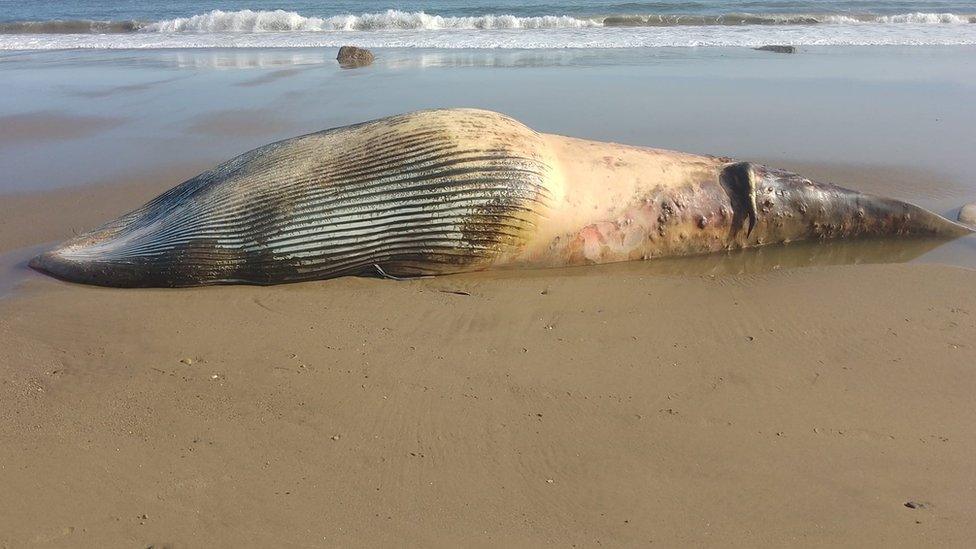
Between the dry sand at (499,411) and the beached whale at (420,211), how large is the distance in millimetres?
171

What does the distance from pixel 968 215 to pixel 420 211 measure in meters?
4.31

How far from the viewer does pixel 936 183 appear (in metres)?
7.05

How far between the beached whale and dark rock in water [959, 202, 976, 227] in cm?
170

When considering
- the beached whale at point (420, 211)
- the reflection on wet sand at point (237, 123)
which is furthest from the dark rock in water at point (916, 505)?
the reflection on wet sand at point (237, 123)

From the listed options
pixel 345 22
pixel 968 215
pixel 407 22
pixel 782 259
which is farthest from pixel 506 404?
pixel 345 22

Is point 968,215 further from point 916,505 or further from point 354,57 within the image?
point 354,57

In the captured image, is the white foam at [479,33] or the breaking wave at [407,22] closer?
the white foam at [479,33]

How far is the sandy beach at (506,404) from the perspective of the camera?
114 inches

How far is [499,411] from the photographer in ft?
11.7

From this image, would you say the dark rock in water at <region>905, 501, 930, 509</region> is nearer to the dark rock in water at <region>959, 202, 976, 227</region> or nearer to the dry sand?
the dry sand

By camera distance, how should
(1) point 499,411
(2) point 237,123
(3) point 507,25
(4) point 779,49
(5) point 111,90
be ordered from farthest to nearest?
1. (3) point 507,25
2. (4) point 779,49
3. (5) point 111,90
4. (2) point 237,123
5. (1) point 499,411

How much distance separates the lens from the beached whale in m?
4.91

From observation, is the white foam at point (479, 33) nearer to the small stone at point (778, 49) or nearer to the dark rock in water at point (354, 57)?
the small stone at point (778, 49)

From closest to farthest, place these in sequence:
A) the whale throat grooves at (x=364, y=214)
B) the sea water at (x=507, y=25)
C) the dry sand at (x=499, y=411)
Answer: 1. the dry sand at (x=499, y=411)
2. the whale throat grooves at (x=364, y=214)
3. the sea water at (x=507, y=25)
